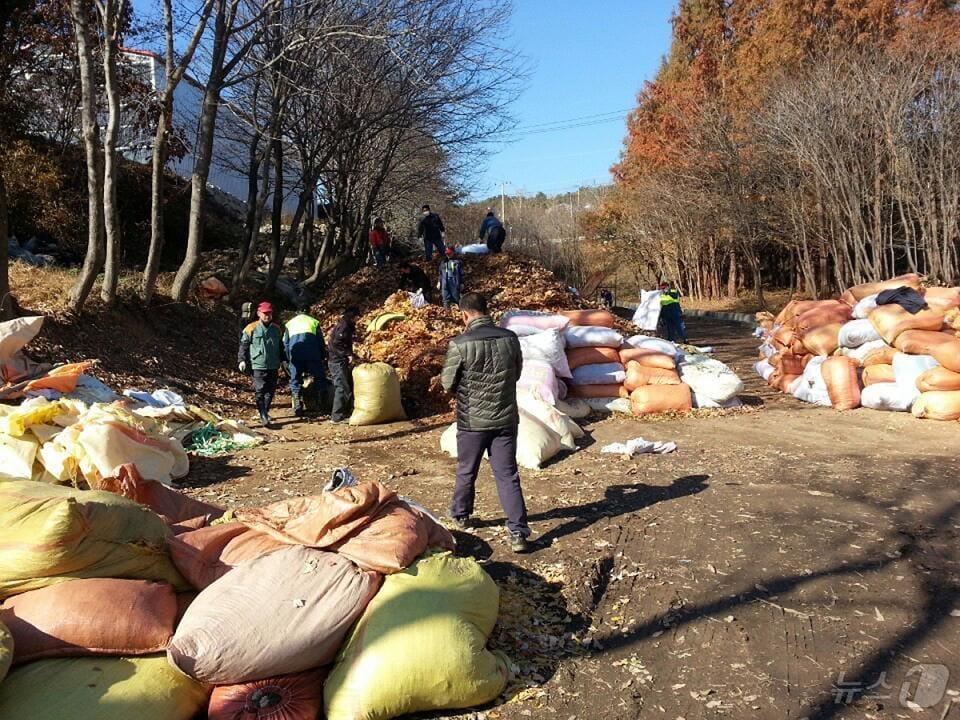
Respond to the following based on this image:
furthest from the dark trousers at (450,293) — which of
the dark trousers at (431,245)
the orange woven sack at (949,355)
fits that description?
the orange woven sack at (949,355)

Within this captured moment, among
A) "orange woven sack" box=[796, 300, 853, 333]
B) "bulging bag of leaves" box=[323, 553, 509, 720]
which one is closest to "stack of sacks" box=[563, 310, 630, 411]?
"orange woven sack" box=[796, 300, 853, 333]

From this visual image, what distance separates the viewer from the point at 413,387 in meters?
8.76

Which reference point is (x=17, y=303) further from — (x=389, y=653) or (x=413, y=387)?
(x=389, y=653)

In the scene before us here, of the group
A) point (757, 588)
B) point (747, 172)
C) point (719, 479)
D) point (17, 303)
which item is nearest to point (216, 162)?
point (17, 303)

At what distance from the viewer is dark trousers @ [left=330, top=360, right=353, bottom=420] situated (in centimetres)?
828

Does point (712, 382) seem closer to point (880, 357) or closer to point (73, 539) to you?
point (880, 357)

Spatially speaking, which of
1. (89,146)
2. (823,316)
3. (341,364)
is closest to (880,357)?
(823,316)

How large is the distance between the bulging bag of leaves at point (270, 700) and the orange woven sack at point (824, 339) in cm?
794

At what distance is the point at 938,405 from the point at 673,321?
8.19 m

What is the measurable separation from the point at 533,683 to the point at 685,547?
1578mm

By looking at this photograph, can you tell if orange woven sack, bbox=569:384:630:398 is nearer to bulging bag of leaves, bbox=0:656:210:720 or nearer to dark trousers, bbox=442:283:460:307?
dark trousers, bbox=442:283:460:307

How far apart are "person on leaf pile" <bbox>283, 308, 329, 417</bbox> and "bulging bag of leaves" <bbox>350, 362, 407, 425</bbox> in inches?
20.0

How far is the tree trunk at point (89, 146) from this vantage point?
27.0 feet

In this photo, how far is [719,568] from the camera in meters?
3.86
